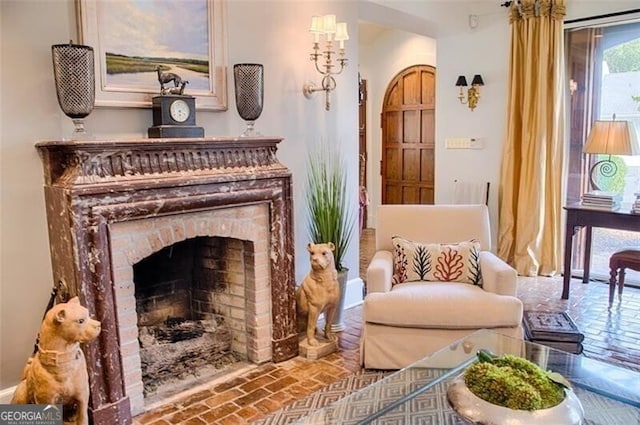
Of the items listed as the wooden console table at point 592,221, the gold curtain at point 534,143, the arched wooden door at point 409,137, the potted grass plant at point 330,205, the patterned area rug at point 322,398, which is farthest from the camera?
the arched wooden door at point 409,137

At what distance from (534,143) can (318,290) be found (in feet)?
8.94

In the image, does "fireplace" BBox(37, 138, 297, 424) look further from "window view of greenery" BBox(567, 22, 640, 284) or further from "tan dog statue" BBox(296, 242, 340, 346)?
"window view of greenery" BBox(567, 22, 640, 284)

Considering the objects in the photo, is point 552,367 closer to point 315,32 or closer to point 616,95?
point 315,32

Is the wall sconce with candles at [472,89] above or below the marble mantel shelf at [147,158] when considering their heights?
above

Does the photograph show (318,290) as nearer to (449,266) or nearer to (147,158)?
(449,266)

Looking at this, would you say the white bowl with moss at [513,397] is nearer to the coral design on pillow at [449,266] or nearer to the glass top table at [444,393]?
the glass top table at [444,393]

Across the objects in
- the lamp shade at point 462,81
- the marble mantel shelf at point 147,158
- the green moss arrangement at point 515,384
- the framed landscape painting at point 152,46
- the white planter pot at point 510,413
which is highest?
the lamp shade at point 462,81

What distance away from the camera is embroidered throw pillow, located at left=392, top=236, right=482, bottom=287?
315 centimetres

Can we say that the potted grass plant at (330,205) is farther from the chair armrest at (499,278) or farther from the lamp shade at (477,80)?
the lamp shade at (477,80)

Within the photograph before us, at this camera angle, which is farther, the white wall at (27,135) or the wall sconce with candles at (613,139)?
the wall sconce with candles at (613,139)

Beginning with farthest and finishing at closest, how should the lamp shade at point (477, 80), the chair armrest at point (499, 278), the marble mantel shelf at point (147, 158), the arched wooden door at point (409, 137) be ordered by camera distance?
the arched wooden door at point (409, 137) < the lamp shade at point (477, 80) < the chair armrest at point (499, 278) < the marble mantel shelf at point (147, 158)

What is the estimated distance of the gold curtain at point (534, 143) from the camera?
457cm

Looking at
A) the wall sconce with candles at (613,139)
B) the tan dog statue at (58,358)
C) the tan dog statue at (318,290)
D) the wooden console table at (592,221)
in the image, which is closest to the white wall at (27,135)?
the tan dog statue at (58,358)

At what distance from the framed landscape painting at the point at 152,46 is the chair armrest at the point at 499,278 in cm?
181
